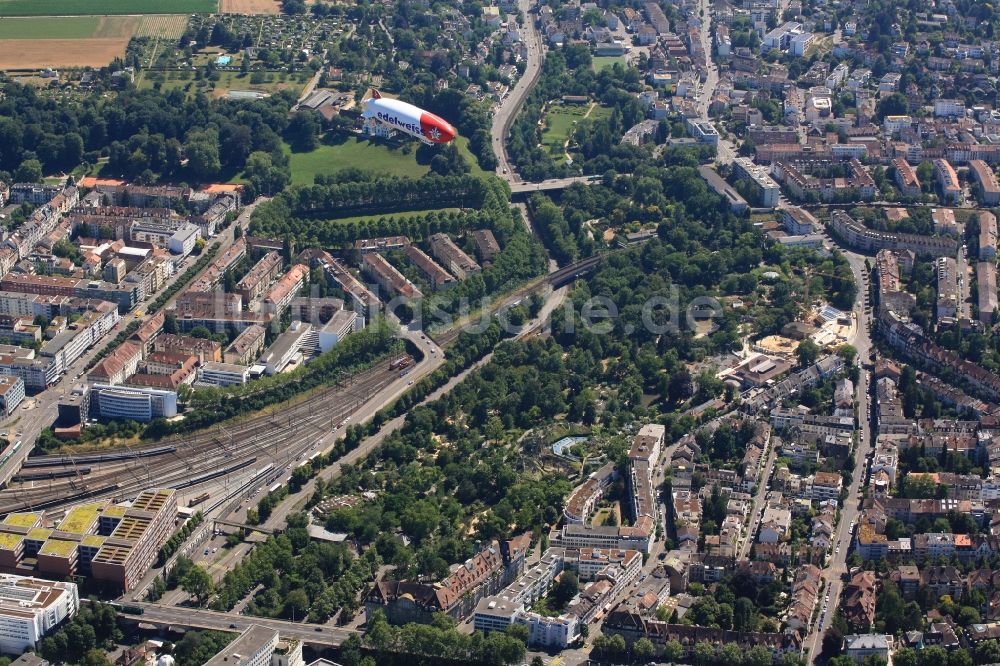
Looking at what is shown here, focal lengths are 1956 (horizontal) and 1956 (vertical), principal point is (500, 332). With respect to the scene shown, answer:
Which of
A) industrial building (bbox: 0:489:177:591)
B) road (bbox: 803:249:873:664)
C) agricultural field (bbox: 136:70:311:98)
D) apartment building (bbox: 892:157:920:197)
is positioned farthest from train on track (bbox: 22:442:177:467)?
apartment building (bbox: 892:157:920:197)

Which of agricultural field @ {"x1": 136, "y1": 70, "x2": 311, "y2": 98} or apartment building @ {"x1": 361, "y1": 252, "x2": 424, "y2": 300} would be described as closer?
apartment building @ {"x1": 361, "y1": 252, "x2": 424, "y2": 300}

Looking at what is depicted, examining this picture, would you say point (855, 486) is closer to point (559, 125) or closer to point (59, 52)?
point (559, 125)

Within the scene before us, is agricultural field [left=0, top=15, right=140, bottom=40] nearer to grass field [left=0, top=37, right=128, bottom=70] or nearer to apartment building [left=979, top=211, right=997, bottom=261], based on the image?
grass field [left=0, top=37, right=128, bottom=70]

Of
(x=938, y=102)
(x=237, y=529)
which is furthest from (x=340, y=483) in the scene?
(x=938, y=102)

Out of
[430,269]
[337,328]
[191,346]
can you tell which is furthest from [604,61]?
[191,346]

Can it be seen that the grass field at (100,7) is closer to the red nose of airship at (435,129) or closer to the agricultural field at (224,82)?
the agricultural field at (224,82)

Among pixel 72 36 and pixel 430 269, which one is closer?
pixel 430 269

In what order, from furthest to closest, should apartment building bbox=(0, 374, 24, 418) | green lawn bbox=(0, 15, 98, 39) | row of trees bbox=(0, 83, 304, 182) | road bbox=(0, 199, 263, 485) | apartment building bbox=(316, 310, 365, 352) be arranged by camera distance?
green lawn bbox=(0, 15, 98, 39), row of trees bbox=(0, 83, 304, 182), apartment building bbox=(316, 310, 365, 352), apartment building bbox=(0, 374, 24, 418), road bbox=(0, 199, 263, 485)
